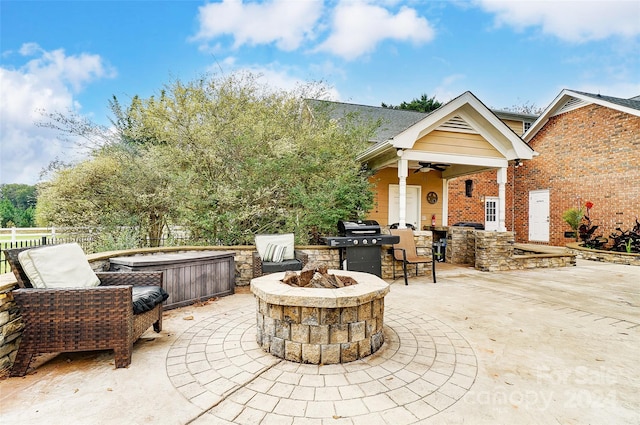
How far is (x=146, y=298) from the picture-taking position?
2.56 m

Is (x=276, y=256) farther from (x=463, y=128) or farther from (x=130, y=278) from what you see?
(x=463, y=128)

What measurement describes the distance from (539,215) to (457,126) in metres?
6.91

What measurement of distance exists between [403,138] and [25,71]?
838 centimetres

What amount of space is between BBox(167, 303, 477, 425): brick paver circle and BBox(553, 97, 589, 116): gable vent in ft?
36.6

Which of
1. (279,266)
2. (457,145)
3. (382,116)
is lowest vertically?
(279,266)

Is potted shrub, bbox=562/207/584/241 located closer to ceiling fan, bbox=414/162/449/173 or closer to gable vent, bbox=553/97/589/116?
gable vent, bbox=553/97/589/116

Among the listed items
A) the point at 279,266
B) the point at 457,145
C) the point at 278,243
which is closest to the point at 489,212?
the point at 457,145

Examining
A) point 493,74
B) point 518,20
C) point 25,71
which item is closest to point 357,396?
point 25,71

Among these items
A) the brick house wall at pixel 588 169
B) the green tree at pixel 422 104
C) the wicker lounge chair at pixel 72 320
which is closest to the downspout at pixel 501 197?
the brick house wall at pixel 588 169

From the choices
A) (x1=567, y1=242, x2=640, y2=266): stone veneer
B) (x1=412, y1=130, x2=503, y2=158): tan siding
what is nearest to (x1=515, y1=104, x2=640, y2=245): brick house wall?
(x1=567, y1=242, x2=640, y2=266): stone veneer

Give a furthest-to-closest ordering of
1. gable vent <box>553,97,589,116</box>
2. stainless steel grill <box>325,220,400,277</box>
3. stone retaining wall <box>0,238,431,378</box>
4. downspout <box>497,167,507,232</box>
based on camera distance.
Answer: gable vent <box>553,97,589,116</box>, downspout <box>497,167,507,232</box>, stainless steel grill <box>325,220,400,277</box>, stone retaining wall <box>0,238,431,378</box>

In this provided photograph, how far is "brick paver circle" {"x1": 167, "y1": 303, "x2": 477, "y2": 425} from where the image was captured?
1.72 metres

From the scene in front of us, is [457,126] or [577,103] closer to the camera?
[457,126]

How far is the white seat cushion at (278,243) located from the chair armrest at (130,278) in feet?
6.30
